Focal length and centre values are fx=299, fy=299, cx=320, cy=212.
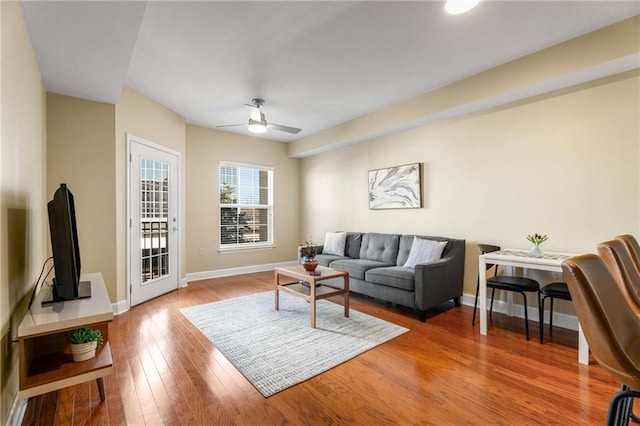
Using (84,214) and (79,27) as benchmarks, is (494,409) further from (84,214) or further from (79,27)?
(84,214)

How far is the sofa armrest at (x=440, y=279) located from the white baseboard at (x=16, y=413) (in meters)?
3.27

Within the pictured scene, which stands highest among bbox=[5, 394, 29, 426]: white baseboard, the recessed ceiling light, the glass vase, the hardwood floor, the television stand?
the recessed ceiling light

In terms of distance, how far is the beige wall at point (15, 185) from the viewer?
161 cm

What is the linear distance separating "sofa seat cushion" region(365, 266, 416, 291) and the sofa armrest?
111 millimetres

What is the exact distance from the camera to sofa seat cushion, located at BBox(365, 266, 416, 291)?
3.45 meters

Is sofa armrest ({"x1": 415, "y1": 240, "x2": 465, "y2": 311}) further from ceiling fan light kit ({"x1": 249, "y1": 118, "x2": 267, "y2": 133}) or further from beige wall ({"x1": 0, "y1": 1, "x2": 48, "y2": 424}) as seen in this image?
beige wall ({"x1": 0, "y1": 1, "x2": 48, "y2": 424})

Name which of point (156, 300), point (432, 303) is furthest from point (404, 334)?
point (156, 300)

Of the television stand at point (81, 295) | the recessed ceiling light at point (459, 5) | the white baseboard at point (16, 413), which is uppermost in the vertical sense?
the recessed ceiling light at point (459, 5)

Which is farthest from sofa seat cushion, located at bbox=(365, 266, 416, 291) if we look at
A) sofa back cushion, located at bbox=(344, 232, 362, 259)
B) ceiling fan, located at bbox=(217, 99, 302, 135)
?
ceiling fan, located at bbox=(217, 99, 302, 135)

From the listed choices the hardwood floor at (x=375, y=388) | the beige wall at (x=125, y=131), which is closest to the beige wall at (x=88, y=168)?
the beige wall at (x=125, y=131)

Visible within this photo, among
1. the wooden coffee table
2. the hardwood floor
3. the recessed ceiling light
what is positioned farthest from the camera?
the wooden coffee table

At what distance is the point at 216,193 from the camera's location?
223 inches

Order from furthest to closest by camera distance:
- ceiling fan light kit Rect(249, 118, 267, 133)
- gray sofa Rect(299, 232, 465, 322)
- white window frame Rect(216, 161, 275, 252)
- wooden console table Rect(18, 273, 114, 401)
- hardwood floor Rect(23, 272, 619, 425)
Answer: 1. white window frame Rect(216, 161, 275, 252)
2. ceiling fan light kit Rect(249, 118, 267, 133)
3. gray sofa Rect(299, 232, 465, 322)
4. hardwood floor Rect(23, 272, 619, 425)
5. wooden console table Rect(18, 273, 114, 401)

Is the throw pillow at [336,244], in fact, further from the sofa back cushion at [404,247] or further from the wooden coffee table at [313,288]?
the wooden coffee table at [313,288]
